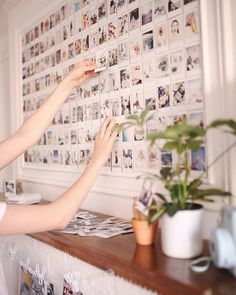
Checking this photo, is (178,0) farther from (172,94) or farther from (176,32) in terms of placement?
(172,94)

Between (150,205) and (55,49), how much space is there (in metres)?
1.23

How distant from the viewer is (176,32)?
116 centimetres

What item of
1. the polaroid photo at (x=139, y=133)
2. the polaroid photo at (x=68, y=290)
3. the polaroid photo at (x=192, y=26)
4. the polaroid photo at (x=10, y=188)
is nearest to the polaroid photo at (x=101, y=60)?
the polaroid photo at (x=139, y=133)

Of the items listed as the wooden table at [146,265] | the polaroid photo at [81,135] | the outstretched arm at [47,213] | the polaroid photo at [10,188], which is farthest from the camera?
the polaroid photo at [10,188]

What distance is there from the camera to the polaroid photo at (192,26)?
1.08 meters

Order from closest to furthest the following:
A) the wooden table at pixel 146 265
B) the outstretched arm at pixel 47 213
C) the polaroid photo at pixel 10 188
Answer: the wooden table at pixel 146 265 < the outstretched arm at pixel 47 213 < the polaroid photo at pixel 10 188

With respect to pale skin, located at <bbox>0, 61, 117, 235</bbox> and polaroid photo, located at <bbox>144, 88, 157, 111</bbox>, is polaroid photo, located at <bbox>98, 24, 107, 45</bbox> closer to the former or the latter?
pale skin, located at <bbox>0, 61, 117, 235</bbox>

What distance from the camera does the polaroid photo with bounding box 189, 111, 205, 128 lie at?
1076 millimetres

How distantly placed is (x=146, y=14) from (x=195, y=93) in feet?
1.36

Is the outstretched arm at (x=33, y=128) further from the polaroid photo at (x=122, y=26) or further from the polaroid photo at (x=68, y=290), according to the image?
the polaroid photo at (x=68, y=290)

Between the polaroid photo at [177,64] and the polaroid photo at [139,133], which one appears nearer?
the polaroid photo at [177,64]

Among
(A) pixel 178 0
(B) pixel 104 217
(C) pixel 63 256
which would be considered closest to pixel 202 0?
(A) pixel 178 0

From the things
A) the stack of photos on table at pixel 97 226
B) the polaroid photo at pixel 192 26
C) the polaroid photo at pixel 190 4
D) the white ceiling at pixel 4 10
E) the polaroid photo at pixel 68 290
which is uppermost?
the white ceiling at pixel 4 10

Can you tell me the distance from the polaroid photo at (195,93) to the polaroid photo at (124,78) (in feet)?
1.06
